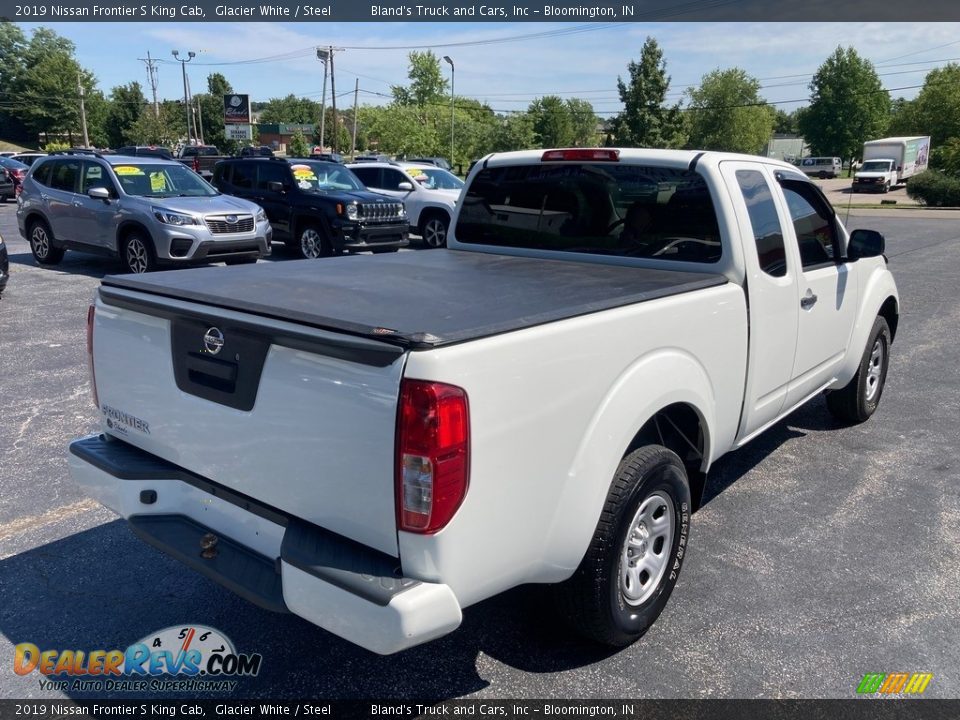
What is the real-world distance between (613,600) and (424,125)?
72135 mm

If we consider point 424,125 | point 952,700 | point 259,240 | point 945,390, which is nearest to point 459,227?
point 952,700

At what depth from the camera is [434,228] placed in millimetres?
Result: 16828

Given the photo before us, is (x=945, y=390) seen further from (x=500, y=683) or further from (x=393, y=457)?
(x=393, y=457)

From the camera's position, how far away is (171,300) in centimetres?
285

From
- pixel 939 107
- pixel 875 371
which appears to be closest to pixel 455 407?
pixel 875 371

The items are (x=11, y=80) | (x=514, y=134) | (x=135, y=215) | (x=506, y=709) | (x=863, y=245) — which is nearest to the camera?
(x=506, y=709)

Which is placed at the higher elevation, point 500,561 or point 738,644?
point 500,561

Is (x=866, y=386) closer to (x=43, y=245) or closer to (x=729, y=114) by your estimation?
(x=43, y=245)

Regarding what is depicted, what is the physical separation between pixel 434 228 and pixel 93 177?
6.91 meters

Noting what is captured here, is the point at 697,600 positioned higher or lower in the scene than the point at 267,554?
lower

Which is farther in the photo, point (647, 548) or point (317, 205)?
point (317, 205)

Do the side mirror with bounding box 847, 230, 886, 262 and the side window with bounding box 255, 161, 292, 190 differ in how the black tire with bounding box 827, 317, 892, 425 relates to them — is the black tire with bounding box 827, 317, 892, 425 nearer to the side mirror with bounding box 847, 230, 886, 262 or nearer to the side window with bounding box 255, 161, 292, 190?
the side mirror with bounding box 847, 230, 886, 262

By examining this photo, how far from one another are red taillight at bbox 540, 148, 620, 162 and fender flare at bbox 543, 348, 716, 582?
1561 mm

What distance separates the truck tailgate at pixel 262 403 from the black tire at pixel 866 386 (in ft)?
14.4
